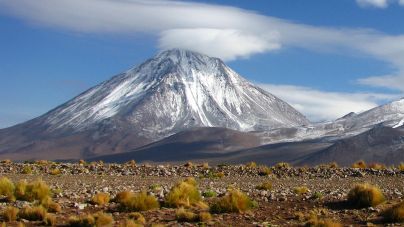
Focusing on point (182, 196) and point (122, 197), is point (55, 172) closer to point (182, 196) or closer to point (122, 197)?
point (122, 197)

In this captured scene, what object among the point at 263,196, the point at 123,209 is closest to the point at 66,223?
the point at 123,209

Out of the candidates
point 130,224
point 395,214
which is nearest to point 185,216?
point 130,224

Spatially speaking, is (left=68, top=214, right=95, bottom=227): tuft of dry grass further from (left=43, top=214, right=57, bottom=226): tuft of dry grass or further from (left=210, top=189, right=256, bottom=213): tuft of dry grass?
(left=210, top=189, right=256, bottom=213): tuft of dry grass

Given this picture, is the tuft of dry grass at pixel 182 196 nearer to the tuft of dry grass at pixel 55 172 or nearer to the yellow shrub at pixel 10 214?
the yellow shrub at pixel 10 214

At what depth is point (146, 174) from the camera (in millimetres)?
28000

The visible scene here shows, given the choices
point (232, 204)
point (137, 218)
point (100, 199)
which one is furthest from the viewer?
point (100, 199)

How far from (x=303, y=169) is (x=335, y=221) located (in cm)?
1473

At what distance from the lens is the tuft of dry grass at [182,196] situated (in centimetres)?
1700

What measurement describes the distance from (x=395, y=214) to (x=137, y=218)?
6.07 meters

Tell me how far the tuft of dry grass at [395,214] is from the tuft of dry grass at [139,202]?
232 inches

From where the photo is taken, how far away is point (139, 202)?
16.6 meters

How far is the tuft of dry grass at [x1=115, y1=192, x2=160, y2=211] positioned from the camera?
651 inches

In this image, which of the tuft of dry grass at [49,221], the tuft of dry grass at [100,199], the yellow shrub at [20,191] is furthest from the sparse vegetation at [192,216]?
the yellow shrub at [20,191]

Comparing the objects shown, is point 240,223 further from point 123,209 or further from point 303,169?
point 303,169
